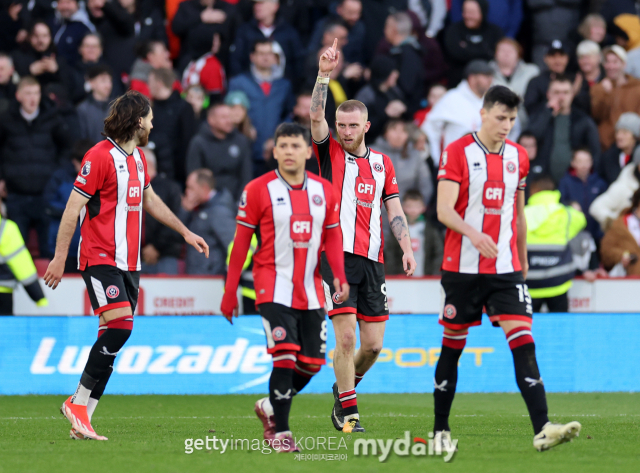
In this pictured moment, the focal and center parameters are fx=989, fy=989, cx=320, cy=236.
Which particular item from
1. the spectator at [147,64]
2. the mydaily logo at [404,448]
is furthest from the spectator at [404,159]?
the mydaily logo at [404,448]

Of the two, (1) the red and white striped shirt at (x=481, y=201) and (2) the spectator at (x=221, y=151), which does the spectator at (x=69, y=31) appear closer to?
(2) the spectator at (x=221, y=151)

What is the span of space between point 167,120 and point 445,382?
8.44 m

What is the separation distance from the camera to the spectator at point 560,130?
48.1ft

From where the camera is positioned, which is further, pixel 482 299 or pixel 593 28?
pixel 593 28

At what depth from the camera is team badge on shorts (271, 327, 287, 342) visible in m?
6.09

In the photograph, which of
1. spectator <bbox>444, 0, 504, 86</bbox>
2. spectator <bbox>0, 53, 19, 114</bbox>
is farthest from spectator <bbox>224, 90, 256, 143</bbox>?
spectator <bbox>444, 0, 504, 86</bbox>

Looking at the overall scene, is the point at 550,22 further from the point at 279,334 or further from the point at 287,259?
the point at 279,334

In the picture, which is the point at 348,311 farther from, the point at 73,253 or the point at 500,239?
the point at 73,253

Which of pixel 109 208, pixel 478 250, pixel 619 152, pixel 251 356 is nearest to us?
pixel 478 250

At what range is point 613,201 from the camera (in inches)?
562

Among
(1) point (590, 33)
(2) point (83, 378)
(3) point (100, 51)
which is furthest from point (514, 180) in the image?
(1) point (590, 33)

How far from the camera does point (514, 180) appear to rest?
662 cm

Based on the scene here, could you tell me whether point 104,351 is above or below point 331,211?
below

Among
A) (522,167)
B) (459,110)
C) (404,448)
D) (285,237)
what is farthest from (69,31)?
(404,448)
